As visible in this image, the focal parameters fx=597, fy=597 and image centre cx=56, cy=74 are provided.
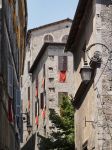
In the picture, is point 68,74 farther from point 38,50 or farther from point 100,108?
point 100,108

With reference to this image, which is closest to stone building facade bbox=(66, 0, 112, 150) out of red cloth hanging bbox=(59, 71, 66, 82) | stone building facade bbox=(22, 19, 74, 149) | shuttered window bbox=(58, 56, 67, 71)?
stone building facade bbox=(22, 19, 74, 149)

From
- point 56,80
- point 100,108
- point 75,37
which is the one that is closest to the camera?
point 100,108

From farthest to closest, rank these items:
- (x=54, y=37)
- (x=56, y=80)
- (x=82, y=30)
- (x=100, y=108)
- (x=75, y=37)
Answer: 1. (x=54, y=37)
2. (x=56, y=80)
3. (x=75, y=37)
4. (x=82, y=30)
5. (x=100, y=108)

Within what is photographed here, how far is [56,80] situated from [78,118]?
70.7 ft

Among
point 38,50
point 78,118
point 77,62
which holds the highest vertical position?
point 38,50

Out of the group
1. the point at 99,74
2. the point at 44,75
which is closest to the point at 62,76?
the point at 44,75

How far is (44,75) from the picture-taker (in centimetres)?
5081

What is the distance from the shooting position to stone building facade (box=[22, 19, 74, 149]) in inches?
1941

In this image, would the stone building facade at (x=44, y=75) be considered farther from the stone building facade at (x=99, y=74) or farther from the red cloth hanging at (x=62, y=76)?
the stone building facade at (x=99, y=74)

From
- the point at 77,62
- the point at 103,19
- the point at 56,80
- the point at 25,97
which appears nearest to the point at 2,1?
the point at 103,19

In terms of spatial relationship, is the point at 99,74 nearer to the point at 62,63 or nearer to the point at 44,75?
the point at 62,63

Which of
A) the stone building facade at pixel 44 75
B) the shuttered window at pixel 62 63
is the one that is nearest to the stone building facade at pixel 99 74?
the stone building facade at pixel 44 75

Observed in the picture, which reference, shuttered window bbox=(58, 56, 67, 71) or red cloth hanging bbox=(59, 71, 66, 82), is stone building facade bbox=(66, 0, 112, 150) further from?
shuttered window bbox=(58, 56, 67, 71)

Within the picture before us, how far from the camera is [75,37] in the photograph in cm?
2738
